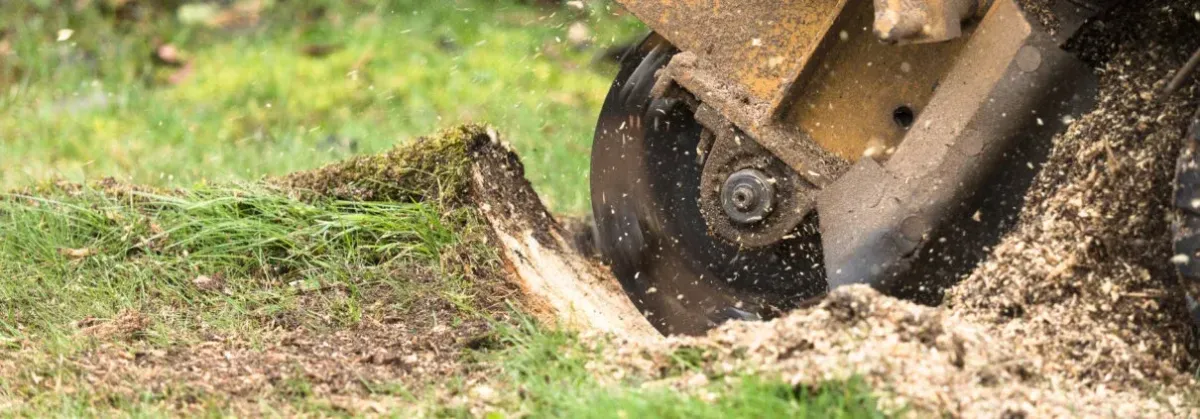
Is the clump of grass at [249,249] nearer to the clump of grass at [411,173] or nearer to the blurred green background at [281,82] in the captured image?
the clump of grass at [411,173]

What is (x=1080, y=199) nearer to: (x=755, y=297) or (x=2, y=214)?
(x=755, y=297)

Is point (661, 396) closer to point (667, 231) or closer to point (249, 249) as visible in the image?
point (667, 231)

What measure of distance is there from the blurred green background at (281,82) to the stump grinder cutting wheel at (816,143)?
4.40 feet

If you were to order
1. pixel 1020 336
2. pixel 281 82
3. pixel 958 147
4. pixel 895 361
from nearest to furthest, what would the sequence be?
1. pixel 895 361
2. pixel 1020 336
3. pixel 958 147
4. pixel 281 82

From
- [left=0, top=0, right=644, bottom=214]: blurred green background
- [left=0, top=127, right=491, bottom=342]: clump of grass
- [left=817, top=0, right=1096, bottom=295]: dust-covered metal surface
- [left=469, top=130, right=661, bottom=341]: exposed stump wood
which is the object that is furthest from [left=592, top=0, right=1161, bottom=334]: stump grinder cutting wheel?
[left=0, top=0, right=644, bottom=214]: blurred green background

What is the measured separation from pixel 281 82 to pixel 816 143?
12.6 feet

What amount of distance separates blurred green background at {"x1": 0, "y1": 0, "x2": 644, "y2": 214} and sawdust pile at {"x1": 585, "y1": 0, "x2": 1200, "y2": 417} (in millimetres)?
2248

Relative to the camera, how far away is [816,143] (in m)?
3.26

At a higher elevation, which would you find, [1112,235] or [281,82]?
[1112,235]

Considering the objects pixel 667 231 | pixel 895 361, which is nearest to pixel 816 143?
pixel 667 231

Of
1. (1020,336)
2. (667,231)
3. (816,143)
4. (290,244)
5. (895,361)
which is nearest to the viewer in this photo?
(895,361)

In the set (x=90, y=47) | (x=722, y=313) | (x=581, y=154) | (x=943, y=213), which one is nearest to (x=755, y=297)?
(x=722, y=313)

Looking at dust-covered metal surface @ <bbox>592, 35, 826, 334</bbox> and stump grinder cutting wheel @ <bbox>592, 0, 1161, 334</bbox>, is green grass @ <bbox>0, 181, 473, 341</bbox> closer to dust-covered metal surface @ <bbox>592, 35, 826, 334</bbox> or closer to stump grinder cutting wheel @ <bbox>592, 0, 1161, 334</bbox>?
dust-covered metal surface @ <bbox>592, 35, 826, 334</bbox>

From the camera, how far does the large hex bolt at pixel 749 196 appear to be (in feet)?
10.8
